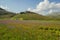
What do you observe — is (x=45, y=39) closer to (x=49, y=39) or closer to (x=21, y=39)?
(x=49, y=39)

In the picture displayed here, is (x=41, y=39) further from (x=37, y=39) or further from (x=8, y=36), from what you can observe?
(x=8, y=36)

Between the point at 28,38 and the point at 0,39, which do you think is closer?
the point at 0,39

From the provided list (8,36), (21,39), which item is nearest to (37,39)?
(21,39)

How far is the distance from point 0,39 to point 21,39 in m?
1.48

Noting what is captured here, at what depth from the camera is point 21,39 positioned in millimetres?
11758

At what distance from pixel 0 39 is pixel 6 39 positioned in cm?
47

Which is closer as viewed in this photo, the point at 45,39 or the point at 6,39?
the point at 6,39

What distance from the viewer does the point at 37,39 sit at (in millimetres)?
12266

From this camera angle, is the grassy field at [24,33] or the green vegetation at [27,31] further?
the green vegetation at [27,31]

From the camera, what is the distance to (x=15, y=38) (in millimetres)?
11820

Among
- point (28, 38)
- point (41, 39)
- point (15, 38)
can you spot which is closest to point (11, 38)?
point (15, 38)

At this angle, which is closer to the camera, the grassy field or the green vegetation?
the grassy field

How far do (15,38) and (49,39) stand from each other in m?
2.69

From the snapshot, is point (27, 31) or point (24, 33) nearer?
point (24, 33)
